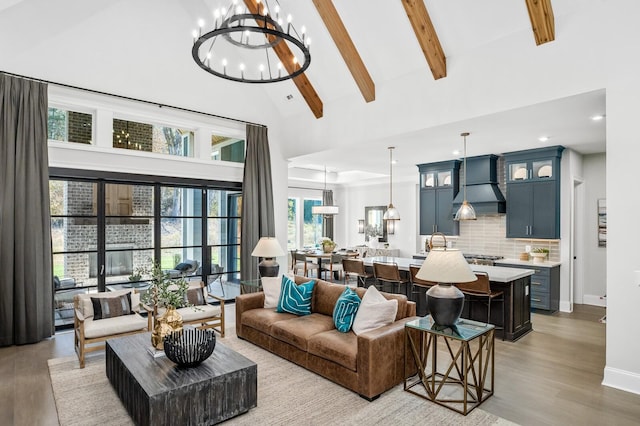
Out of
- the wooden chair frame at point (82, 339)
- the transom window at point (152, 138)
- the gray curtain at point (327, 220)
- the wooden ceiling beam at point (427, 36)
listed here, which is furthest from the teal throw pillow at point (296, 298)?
the gray curtain at point (327, 220)

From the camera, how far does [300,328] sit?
13.0ft

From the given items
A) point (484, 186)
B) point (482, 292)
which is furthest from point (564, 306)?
point (482, 292)

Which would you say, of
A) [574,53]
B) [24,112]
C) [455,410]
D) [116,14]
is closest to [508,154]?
[574,53]

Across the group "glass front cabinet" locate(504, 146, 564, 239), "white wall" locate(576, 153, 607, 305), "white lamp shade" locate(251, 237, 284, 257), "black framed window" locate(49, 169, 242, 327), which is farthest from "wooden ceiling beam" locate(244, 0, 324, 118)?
"white wall" locate(576, 153, 607, 305)

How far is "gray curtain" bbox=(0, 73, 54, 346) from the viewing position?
4648 millimetres

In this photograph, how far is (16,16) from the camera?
15.5 feet

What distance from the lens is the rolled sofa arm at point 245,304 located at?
15.9 feet

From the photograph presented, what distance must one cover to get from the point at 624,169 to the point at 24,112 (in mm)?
6734

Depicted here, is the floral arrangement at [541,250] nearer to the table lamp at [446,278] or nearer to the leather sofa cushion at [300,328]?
the table lamp at [446,278]

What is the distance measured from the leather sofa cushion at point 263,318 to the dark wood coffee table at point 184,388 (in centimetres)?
100

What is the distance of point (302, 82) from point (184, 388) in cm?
518

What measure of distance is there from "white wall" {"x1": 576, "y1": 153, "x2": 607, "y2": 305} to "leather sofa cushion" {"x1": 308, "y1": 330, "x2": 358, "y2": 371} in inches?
221

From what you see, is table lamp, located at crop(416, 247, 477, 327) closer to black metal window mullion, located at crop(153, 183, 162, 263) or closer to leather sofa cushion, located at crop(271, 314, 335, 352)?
leather sofa cushion, located at crop(271, 314, 335, 352)

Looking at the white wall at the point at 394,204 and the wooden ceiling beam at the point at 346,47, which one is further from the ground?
the wooden ceiling beam at the point at 346,47
